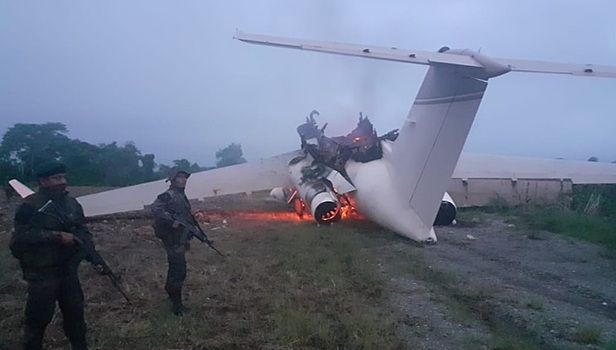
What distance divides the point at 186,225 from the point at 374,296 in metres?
2.87

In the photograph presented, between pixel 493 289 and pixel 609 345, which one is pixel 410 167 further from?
pixel 609 345

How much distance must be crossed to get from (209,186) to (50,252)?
10688mm

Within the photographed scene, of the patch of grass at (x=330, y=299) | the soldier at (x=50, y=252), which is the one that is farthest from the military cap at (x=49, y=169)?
the patch of grass at (x=330, y=299)

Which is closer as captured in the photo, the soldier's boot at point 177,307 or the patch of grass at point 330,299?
the patch of grass at point 330,299

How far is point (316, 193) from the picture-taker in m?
14.5

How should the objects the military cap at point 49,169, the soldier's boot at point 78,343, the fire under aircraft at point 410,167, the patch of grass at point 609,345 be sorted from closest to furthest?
the military cap at point 49,169
the soldier's boot at point 78,343
the patch of grass at point 609,345
the fire under aircraft at point 410,167

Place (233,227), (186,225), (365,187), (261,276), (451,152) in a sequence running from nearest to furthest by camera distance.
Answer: (186,225) → (261,276) → (451,152) → (365,187) → (233,227)

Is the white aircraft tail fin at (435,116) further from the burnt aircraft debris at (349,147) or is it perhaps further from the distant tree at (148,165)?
the distant tree at (148,165)

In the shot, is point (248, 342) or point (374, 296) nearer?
point (248, 342)

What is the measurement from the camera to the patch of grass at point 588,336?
5.94 m

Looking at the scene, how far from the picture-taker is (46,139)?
37125mm

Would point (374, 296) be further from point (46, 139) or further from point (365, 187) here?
point (46, 139)

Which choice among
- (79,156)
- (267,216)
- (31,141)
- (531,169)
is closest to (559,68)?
(531,169)

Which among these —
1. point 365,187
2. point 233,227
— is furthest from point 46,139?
point 365,187
